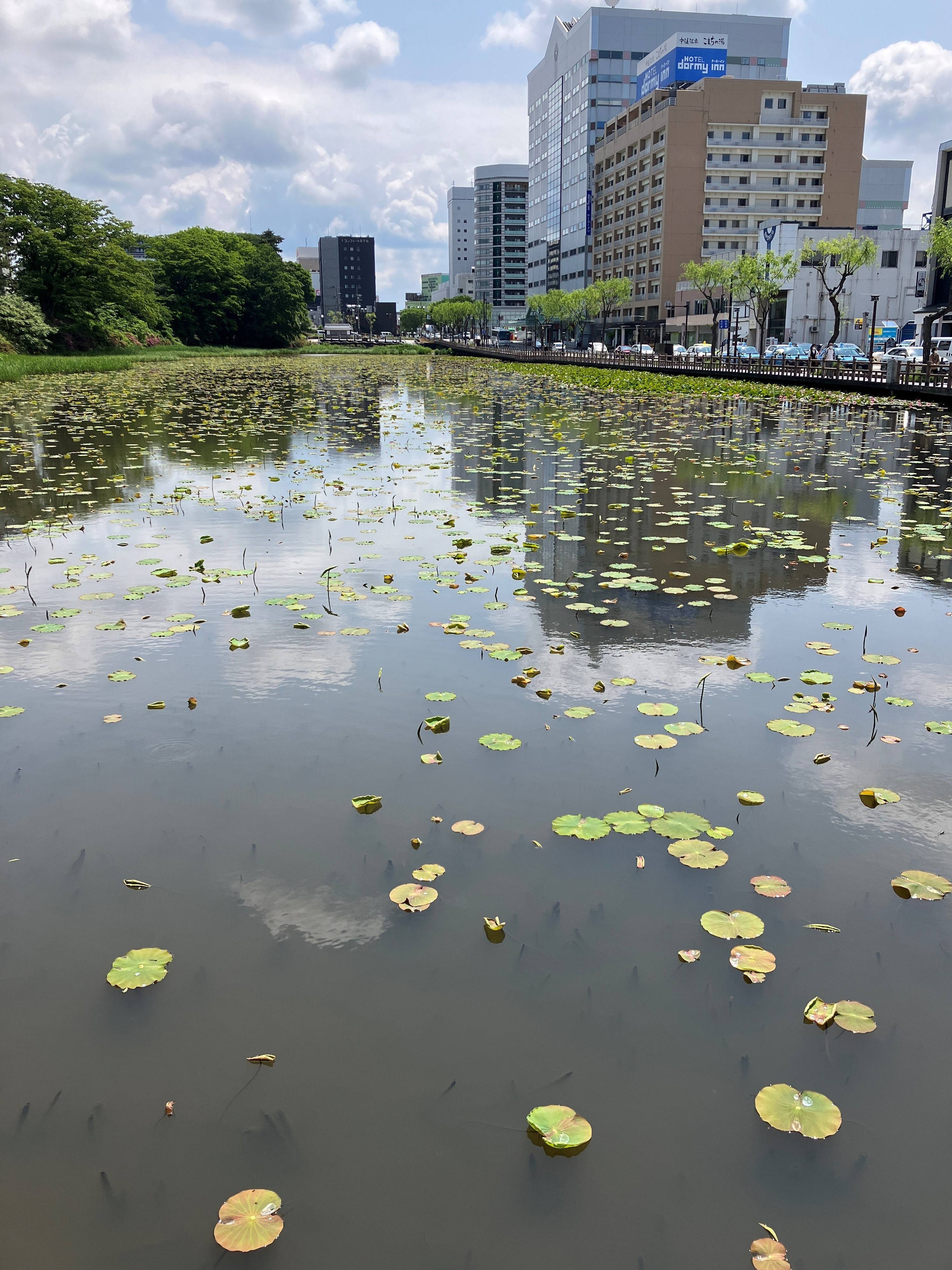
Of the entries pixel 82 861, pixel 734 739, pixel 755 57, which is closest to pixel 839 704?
pixel 734 739

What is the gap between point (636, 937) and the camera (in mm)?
2840

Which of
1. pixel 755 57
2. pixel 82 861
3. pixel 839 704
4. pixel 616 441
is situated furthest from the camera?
pixel 755 57

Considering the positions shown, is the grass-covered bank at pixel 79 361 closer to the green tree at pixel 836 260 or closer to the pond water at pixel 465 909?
the pond water at pixel 465 909

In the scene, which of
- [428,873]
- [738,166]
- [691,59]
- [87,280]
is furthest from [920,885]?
[691,59]

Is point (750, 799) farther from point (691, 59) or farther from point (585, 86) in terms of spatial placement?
point (585, 86)

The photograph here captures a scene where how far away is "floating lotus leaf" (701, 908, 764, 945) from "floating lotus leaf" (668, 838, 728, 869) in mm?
253

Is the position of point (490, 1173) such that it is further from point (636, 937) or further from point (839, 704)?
point (839, 704)

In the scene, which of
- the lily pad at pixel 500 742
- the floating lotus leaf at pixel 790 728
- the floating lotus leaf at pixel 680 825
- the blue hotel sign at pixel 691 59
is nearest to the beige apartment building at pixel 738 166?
the blue hotel sign at pixel 691 59

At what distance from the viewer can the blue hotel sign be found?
88.9m

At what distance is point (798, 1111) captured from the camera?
219cm

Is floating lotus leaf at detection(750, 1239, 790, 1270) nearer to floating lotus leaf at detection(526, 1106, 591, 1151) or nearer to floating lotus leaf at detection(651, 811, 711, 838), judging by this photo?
floating lotus leaf at detection(526, 1106, 591, 1151)

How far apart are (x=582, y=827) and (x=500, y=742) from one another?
0.81 meters

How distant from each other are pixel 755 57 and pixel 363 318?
97107 millimetres

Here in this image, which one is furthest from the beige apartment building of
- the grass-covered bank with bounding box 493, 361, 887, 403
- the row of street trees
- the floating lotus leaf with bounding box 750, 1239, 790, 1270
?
the floating lotus leaf with bounding box 750, 1239, 790, 1270
